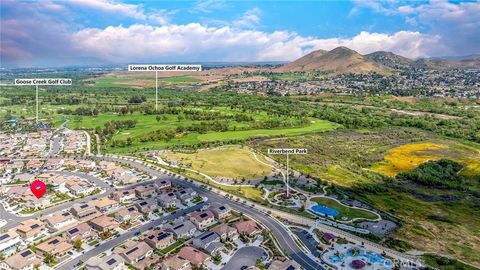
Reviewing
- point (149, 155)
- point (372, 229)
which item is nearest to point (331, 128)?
point (149, 155)

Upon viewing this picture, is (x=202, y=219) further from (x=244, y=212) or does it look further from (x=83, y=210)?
(x=83, y=210)

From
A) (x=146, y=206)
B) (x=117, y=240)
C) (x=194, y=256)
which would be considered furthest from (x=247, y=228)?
(x=117, y=240)

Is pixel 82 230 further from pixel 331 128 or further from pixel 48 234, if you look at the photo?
pixel 331 128

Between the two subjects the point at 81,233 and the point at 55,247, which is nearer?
the point at 55,247

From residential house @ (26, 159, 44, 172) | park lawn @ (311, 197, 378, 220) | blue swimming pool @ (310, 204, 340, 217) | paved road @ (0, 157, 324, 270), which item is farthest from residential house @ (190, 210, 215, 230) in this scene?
residential house @ (26, 159, 44, 172)

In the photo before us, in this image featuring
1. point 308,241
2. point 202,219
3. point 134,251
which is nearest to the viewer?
point 134,251
